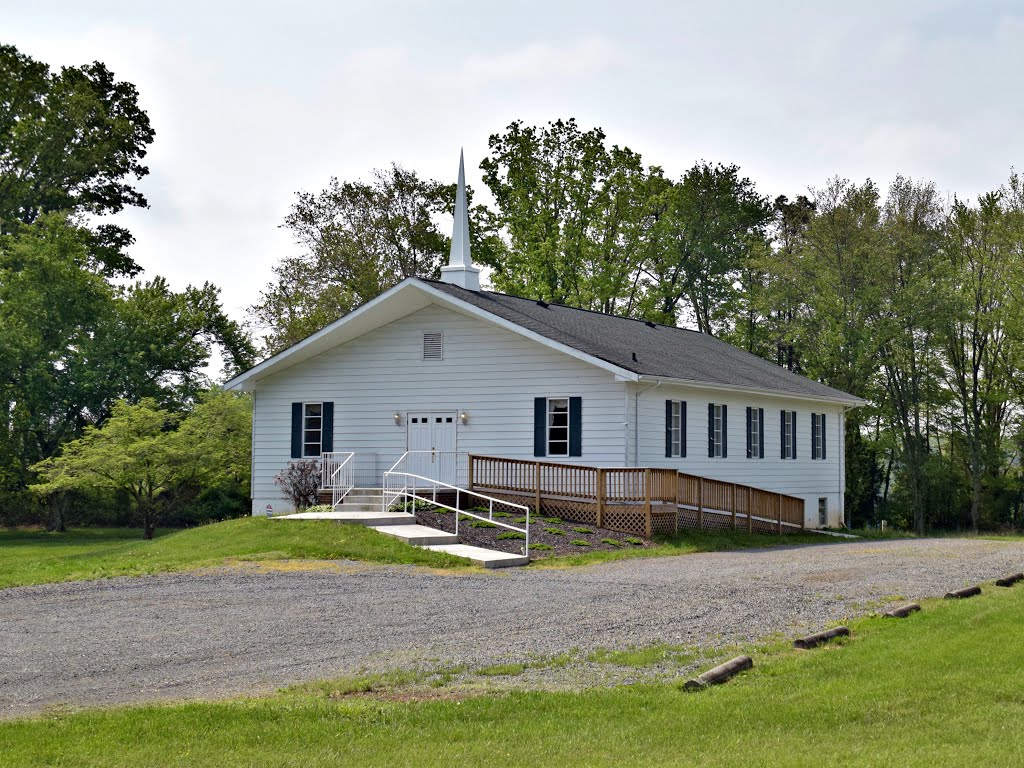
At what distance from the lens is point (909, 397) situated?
1719 inches

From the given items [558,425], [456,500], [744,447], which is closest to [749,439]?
[744,447]

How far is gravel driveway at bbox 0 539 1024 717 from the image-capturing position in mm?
10445

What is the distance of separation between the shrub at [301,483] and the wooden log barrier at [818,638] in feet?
62.9

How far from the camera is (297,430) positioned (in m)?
30.7

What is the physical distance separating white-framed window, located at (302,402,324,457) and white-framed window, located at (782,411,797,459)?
1283 cm

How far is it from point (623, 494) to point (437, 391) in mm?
6250

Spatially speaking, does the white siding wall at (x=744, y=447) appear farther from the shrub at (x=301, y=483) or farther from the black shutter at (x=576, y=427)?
the shrub at (x=301, y=483)

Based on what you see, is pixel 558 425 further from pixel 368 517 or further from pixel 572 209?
pixel 572 209


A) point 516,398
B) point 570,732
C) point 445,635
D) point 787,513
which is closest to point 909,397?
point 787,513

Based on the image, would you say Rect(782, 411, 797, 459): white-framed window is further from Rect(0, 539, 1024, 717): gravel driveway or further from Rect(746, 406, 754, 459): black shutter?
Rect(0, 539, 1024, 717): gravel driveway

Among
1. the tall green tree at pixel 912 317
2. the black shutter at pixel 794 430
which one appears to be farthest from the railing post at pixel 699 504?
the tall green tree at pixel 912 317

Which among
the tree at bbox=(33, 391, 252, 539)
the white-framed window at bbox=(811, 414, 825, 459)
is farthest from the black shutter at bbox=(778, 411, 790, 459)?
the tree at bbox=(33, 391, 252, 539)

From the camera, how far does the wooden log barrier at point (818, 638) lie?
11.0 meters

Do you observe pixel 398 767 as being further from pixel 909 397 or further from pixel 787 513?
pixel 909 397
